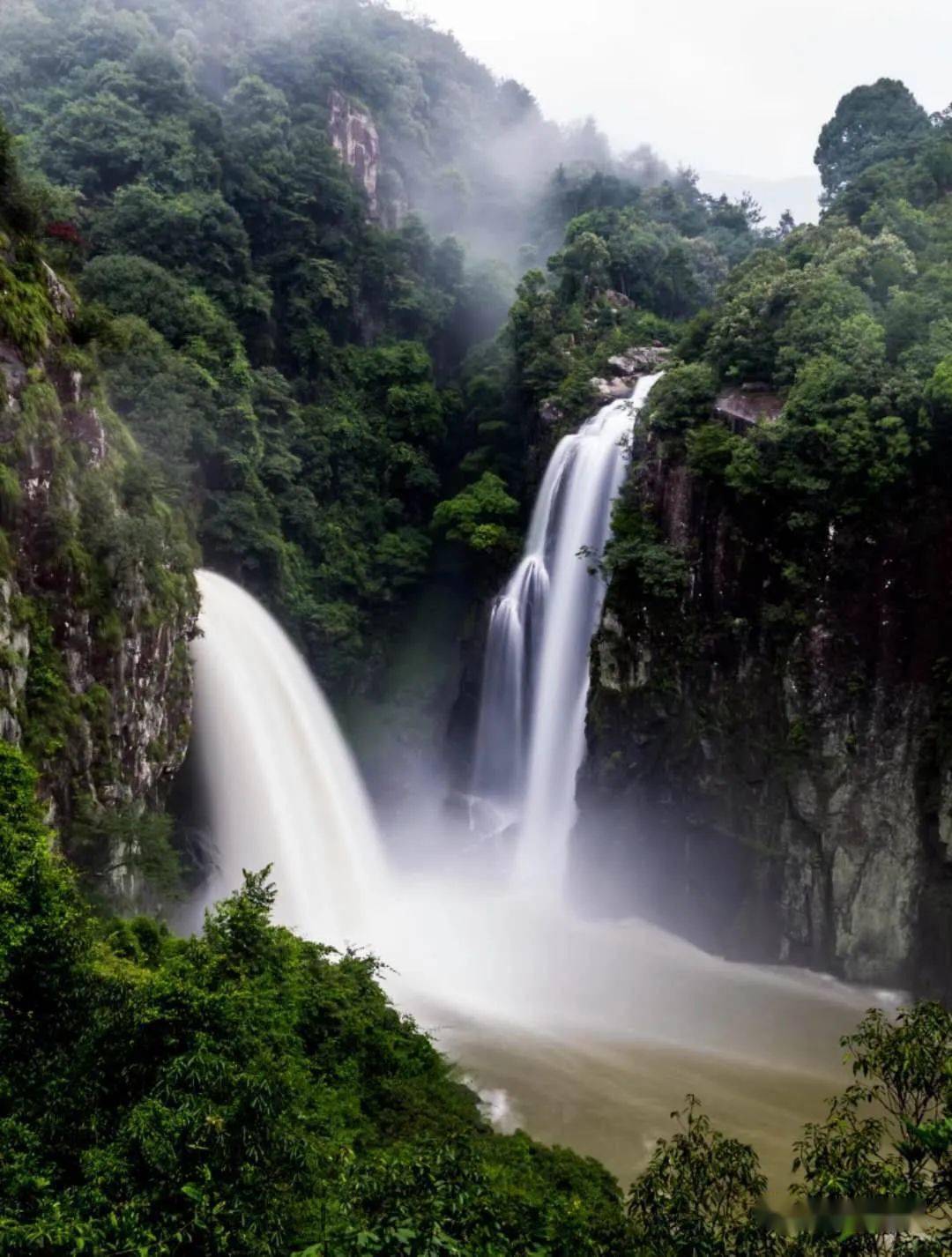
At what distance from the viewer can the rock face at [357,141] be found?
123 ft

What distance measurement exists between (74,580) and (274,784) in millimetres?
6290

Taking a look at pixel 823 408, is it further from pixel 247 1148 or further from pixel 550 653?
pixel 247 1148

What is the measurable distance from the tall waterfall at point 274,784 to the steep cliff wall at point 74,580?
1651 millimetres

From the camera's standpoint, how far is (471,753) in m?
24.3

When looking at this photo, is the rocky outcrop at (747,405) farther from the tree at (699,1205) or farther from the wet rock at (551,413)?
the tree at (699,1205)

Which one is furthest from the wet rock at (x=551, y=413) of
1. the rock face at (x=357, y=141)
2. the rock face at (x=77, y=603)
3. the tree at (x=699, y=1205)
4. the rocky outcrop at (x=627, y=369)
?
the tree at (x=699, y=1205)

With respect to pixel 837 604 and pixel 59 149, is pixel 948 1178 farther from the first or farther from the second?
pixel 59 149

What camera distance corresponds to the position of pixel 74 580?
12398 millimetres

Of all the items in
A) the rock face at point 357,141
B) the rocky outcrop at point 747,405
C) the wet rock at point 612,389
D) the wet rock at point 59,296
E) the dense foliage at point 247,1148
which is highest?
the rock face at point 357,141

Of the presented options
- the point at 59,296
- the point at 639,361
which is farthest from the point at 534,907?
the point at 639,361

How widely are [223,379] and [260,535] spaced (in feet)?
13.9

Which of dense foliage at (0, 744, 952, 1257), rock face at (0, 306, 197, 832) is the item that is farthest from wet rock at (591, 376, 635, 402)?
dense foliage at (0, 744, 952, 1257)

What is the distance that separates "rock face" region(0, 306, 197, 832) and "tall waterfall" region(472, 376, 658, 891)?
916 cm

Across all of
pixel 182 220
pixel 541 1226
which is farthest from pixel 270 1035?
pixel 182 220
